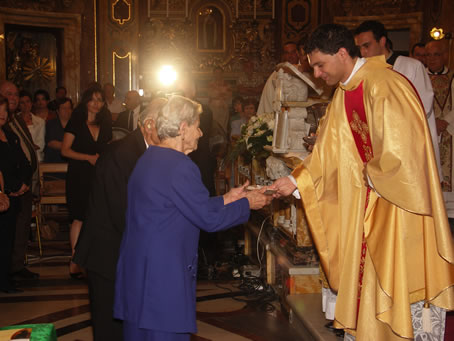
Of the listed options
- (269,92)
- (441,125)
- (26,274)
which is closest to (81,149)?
(26,274)

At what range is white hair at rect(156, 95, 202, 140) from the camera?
2.94m

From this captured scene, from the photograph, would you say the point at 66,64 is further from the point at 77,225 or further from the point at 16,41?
Answer: the point at 77,225

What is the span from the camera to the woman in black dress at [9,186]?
568cm

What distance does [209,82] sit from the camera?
14688 mm

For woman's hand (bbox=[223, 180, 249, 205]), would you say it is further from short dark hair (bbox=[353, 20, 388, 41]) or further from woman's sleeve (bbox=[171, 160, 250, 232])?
short dark hair (bbox=[353, 20, 388, 41])

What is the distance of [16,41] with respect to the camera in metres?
15.0

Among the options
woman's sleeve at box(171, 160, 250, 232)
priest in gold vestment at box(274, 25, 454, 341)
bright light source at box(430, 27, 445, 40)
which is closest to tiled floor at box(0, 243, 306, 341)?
priest in gold vestment at box(274, 25, 454, 341)

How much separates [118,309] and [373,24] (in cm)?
288

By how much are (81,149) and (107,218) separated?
8.83 ft

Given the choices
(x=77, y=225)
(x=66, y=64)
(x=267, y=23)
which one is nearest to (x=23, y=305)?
(x=77, y=225)

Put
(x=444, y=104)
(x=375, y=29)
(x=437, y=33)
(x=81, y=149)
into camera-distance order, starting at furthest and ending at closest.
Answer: (x=437, y=33), (x=444, y=104), (x=81, y=149), (x=375, y=29)

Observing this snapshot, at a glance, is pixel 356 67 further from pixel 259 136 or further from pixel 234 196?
pixel 259 136

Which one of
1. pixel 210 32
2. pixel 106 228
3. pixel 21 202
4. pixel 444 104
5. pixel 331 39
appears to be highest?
pixel 210 32

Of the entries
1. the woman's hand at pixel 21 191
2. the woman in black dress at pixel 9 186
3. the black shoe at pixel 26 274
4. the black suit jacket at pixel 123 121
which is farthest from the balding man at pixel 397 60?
the black shoe at pixel 26 274
